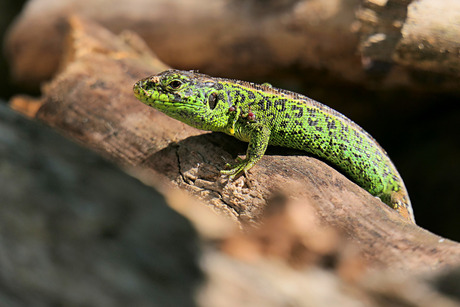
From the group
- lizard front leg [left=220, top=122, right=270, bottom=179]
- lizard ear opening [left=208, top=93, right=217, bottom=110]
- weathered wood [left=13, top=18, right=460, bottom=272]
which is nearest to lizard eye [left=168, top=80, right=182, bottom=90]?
lizard ear opening [left=208, top=93, right=217, bottom=110]

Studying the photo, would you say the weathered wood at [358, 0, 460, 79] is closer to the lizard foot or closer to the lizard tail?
the lizard tail

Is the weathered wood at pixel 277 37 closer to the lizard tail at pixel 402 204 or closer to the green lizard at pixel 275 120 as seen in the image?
the green lizard at pixel 275 120

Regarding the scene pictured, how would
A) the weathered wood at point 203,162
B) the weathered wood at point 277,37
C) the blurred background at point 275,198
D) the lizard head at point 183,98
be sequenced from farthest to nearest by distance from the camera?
the weathered wood at point 277,37 → the lizard head at point 183,98 → the weathered wood at point 203,162 → the blurred background at point 275,198

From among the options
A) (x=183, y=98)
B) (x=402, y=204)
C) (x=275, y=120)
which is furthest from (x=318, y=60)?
(x=183, y=98)

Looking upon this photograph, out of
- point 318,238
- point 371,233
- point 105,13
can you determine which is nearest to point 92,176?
point 318,238

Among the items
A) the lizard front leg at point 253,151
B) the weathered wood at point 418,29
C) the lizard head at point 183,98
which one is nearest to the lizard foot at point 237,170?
the lizard front leg at point 253,151

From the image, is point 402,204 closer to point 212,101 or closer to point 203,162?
point 203,162

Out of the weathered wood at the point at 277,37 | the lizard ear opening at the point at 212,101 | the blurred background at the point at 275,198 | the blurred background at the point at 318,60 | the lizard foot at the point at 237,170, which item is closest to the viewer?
the blurred background at the point at 275,198
